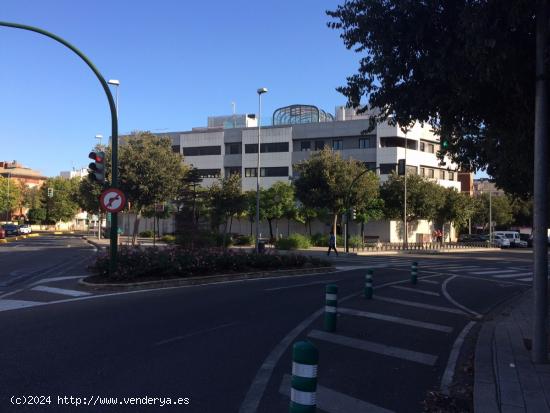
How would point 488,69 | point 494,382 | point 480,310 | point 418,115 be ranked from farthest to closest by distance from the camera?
point 480,310 → point 418,115 → point 488,69 → point 494,382

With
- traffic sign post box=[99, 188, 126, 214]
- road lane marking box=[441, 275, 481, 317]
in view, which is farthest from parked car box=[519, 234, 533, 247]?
traffic sign post box=[99, 188, 126, 214]

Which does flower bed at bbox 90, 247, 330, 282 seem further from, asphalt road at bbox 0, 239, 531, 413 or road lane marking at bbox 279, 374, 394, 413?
road lane marking at bbox 279, 374, 394, 413

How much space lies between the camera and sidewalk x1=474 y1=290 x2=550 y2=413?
5258mm

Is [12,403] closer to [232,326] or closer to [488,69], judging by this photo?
[232,326]

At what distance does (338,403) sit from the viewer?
213 inches

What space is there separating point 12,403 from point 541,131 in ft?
22.3

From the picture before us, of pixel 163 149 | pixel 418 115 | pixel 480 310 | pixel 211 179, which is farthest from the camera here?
pixel 211 179

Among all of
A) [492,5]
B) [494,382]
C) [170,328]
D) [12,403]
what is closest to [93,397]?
[12,403]

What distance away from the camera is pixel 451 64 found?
717cm

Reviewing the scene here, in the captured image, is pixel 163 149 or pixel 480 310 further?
pixel 163 149

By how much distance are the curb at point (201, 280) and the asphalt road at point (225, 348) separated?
930 millimetres

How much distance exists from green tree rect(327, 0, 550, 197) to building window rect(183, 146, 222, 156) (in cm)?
6078

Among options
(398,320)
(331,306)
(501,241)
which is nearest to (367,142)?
(501,241)

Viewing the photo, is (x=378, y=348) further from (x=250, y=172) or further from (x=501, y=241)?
(x=250, y=172)
